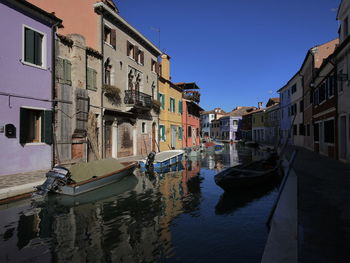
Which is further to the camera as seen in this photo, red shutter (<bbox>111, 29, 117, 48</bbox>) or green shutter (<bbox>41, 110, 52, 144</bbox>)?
red shutter (<bbox>111, 29, 117, 48</bbox>)

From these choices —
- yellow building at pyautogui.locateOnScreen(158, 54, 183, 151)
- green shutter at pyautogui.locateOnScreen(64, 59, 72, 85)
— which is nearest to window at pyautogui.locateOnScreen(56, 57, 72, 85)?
green shutter at pyautogui.locateOnScreen(64, 59, 72, 85)

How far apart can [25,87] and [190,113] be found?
25.8m

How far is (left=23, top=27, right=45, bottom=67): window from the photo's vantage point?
34.3 feet

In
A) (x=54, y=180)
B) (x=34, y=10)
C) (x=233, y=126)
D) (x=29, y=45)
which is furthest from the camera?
(x=233, y=126)

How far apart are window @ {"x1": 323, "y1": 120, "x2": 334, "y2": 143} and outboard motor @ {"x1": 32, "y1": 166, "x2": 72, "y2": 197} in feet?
51.9

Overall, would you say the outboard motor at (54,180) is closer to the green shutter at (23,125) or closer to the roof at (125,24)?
the green shutter at (23,125)

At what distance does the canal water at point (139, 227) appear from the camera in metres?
4.61

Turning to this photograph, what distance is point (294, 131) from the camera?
32062 millimetres

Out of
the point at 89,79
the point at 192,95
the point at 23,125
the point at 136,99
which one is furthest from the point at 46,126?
the point at 192,95

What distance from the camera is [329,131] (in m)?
16.5

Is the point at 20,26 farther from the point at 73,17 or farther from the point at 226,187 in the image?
the point at 226,187

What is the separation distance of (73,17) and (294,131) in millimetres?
28722

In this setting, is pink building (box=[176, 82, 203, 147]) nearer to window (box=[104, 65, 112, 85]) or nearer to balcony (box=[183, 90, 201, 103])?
balcony (box=[183, 90, 201, 103])

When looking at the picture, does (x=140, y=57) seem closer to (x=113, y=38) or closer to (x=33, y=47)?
(x=113, y=38)
